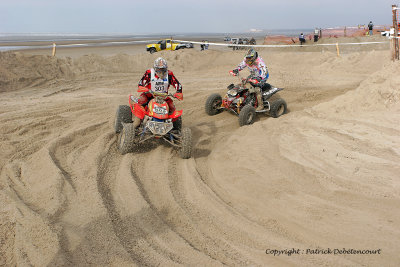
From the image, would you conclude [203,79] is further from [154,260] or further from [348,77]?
[154,260]

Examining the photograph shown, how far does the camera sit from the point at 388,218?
4.43m

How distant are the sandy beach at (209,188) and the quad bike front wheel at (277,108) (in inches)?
33.3

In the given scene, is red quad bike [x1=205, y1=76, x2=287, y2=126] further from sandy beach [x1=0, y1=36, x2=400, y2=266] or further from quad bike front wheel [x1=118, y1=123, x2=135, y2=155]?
quad bike front wheel [x1=118, y1=123, x2=135, y2=155]

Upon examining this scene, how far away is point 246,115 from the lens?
8.87 m

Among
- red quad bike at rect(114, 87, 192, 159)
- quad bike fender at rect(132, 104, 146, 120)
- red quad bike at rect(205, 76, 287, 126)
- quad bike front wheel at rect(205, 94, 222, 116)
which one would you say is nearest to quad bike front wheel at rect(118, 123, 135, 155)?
red quad bike at rect(114, 87, 192, 159)

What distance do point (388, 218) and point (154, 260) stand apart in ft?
9.05

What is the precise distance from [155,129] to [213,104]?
10.9 feet

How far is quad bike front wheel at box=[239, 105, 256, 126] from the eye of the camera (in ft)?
29.0

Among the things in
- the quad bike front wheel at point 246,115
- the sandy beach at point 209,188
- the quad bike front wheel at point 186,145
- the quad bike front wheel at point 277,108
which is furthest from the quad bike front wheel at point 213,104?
the quad bike front wheel at point 186,145

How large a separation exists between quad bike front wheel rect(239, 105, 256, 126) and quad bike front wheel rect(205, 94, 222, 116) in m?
1.09

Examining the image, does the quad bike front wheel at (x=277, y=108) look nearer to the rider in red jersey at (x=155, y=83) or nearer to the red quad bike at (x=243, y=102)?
the red quad bike at (x=243, y=102)

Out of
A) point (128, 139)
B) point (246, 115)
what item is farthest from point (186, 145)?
point (246, 115)

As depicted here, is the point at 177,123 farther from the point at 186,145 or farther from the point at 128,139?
the point at 128,139

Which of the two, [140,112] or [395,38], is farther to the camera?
[395,38]
